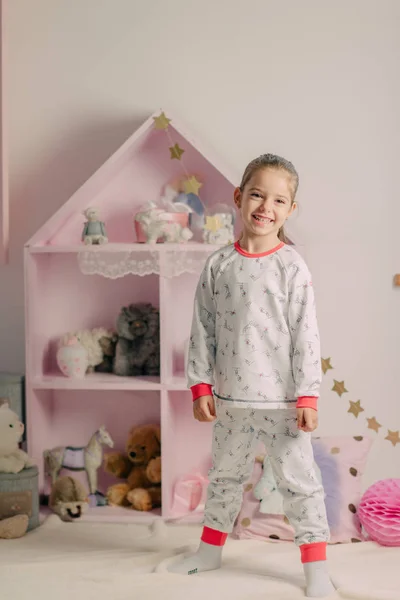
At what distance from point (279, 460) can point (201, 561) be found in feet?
1.12

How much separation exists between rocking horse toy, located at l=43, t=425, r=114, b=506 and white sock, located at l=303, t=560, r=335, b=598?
904 mm

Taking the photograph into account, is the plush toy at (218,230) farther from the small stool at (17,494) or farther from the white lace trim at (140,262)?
the small stool at (17,494)

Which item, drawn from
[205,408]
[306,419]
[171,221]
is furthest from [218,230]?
[306,419]

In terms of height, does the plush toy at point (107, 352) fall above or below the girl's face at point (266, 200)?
below

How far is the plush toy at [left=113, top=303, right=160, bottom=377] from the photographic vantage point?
8.22 ft

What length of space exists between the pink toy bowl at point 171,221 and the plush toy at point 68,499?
0.76 metres

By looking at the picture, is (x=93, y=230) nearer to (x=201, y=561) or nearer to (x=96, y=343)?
(x=96, y=343)

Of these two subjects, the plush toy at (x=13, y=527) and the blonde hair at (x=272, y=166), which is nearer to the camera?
the blonde hair at (x=272, y=166)

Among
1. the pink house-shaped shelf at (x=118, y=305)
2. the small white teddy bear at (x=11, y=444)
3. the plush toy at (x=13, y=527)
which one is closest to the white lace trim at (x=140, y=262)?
the pink house-shaped shelf at (x=118, y=305)

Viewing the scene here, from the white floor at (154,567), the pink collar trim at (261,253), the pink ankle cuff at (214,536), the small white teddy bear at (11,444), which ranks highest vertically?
the pink collar trim at (261,253)

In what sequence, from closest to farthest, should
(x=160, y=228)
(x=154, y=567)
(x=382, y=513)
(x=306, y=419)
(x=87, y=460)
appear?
1. (x=306, y=419)
2. (x=154, y=567)
3. (x=382, y=513)
4. (x=160, y=228)
5. (x=87, y=460)

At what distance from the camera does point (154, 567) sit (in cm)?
196

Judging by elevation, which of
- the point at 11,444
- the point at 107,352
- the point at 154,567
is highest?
the point at 107,352

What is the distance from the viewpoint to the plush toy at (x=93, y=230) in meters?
2.42
